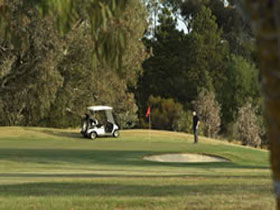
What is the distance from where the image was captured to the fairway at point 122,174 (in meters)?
12.8

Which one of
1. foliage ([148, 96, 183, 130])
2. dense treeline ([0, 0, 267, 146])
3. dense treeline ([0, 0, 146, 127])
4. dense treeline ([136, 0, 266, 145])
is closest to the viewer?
dense treeline ([0, 0, 146, 127])

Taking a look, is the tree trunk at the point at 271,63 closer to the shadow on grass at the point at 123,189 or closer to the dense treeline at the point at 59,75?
the shadow on grass at the point at 123,189

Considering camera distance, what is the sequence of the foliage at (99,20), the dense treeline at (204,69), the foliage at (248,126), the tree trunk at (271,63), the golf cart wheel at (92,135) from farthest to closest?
the dense treeline at (204,69), the foliage at (248,126), the golf cart wheel at (92,135), the foliage at (99,20), the tree trunk at (271,63)

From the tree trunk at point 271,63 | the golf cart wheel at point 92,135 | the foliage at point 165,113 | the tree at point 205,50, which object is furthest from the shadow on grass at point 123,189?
the tree at point 205,50

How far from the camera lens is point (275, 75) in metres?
4.05

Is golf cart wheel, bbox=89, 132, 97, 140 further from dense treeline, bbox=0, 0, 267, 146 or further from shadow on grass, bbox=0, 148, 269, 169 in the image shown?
shadow on grass, bbox=0, 148, 269, 169

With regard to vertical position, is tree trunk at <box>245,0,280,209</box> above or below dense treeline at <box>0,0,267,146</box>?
below

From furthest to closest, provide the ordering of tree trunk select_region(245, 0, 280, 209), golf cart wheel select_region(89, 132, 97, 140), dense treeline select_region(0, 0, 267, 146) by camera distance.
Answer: dense treeline select_region(0, 0, 267, 146), golf cart wheel select_region(89, 132, 97, 140), tree trunk select_region(245, 0, 280, 209)

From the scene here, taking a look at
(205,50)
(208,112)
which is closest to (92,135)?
(208,112)

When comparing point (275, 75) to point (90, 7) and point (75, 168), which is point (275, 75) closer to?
point (90, 7)

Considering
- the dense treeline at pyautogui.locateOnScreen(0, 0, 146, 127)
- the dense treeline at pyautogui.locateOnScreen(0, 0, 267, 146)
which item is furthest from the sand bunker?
the dense treeline at pyautogui.locateOnScreen(0, 0, 146, 127)

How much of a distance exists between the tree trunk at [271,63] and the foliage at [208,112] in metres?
47.5

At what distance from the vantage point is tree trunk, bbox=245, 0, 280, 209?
4.02m

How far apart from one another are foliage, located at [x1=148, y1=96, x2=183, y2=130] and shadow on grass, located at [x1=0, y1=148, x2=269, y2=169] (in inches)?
802
